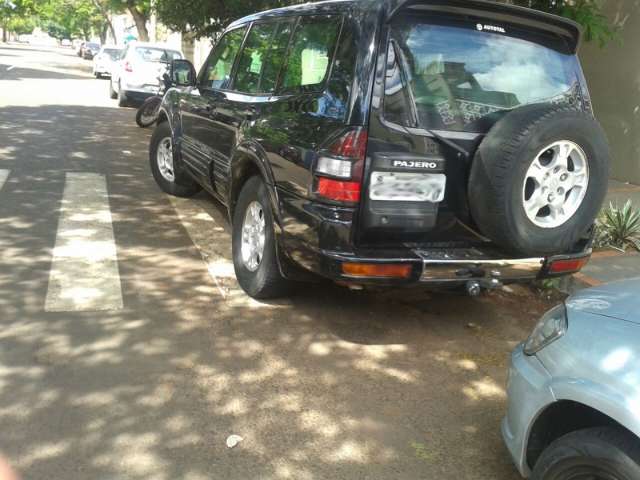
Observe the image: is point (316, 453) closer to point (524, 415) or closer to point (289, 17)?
point (524, 415)

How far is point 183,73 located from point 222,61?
79 centimetres

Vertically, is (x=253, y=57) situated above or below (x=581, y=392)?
above

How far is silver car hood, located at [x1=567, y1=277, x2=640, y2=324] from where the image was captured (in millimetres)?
2498

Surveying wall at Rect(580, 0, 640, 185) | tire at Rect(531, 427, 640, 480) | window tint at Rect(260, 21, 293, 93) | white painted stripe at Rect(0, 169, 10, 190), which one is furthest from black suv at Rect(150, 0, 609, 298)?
wall at Rect(580, 0, 640, 185)

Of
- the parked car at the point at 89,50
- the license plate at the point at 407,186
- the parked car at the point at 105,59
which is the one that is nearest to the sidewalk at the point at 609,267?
the license plate at the point at 407,186

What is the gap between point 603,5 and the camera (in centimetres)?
898

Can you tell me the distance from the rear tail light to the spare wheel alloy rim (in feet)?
1.01

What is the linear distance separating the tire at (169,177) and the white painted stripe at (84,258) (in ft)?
2.16

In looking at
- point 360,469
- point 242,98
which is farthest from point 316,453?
point 242,98

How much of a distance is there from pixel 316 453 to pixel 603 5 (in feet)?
26.7

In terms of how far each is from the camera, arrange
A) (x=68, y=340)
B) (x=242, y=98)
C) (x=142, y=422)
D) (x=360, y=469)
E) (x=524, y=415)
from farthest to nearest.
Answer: (x=242, y=98)
(x=68, y=340)
(x=142, y=422)
(x=360, y=469)
(x=524, y=415)

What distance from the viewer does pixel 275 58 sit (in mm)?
4789

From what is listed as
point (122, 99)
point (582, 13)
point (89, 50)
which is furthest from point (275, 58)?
point (89, 50)

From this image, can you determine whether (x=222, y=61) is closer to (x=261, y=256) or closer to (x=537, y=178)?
(x=261, y=256)
